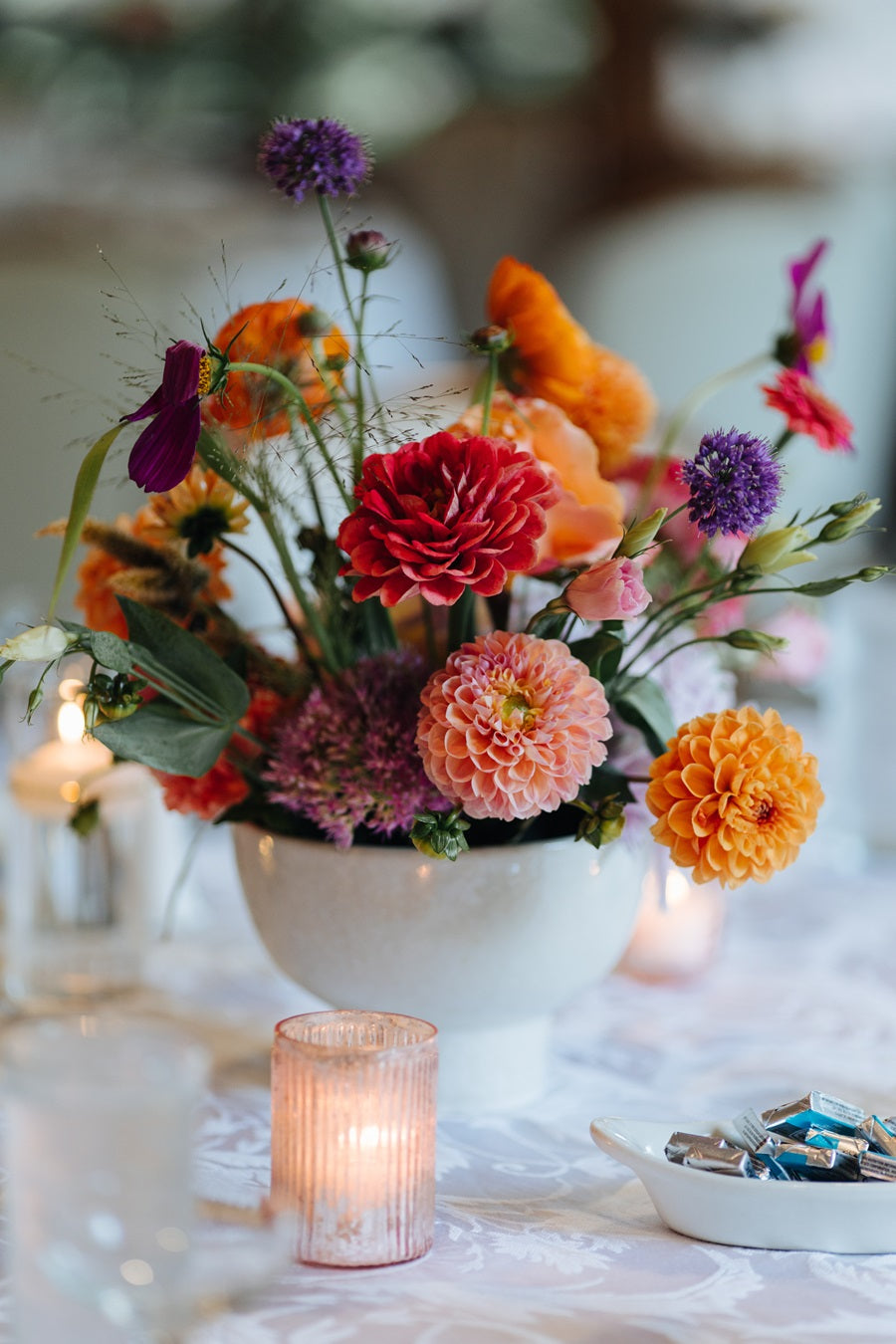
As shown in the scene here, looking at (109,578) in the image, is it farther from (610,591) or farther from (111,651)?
(610,591)

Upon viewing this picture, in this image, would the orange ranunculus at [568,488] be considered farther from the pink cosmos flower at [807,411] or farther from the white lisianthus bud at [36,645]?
the white lisianthus bud at [36,645]

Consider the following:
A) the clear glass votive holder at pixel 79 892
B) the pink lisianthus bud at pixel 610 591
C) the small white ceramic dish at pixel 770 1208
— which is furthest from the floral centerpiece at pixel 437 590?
the clear glass votive holder at pixel 79 892

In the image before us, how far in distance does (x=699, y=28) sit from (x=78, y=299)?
111 cm

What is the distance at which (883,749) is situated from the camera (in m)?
1.08

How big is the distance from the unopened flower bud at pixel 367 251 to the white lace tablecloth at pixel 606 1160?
35 cm

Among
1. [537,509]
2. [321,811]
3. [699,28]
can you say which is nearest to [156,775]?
[321,811]

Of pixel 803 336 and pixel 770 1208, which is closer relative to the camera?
pixel 770 1208

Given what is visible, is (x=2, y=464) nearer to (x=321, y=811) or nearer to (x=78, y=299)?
(x=78, y=299)

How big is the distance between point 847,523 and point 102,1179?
1.19 feet

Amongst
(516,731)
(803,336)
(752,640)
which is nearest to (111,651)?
(516,731)

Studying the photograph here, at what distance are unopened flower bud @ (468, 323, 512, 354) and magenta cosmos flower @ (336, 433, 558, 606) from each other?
9 centimetres

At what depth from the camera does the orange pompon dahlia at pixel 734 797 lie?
489mm

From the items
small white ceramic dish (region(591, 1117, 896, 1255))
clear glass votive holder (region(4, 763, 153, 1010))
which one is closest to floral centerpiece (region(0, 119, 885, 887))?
small white ceramic dish (region(591, 1117, 896, 1255))

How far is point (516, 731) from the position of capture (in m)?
0.48
